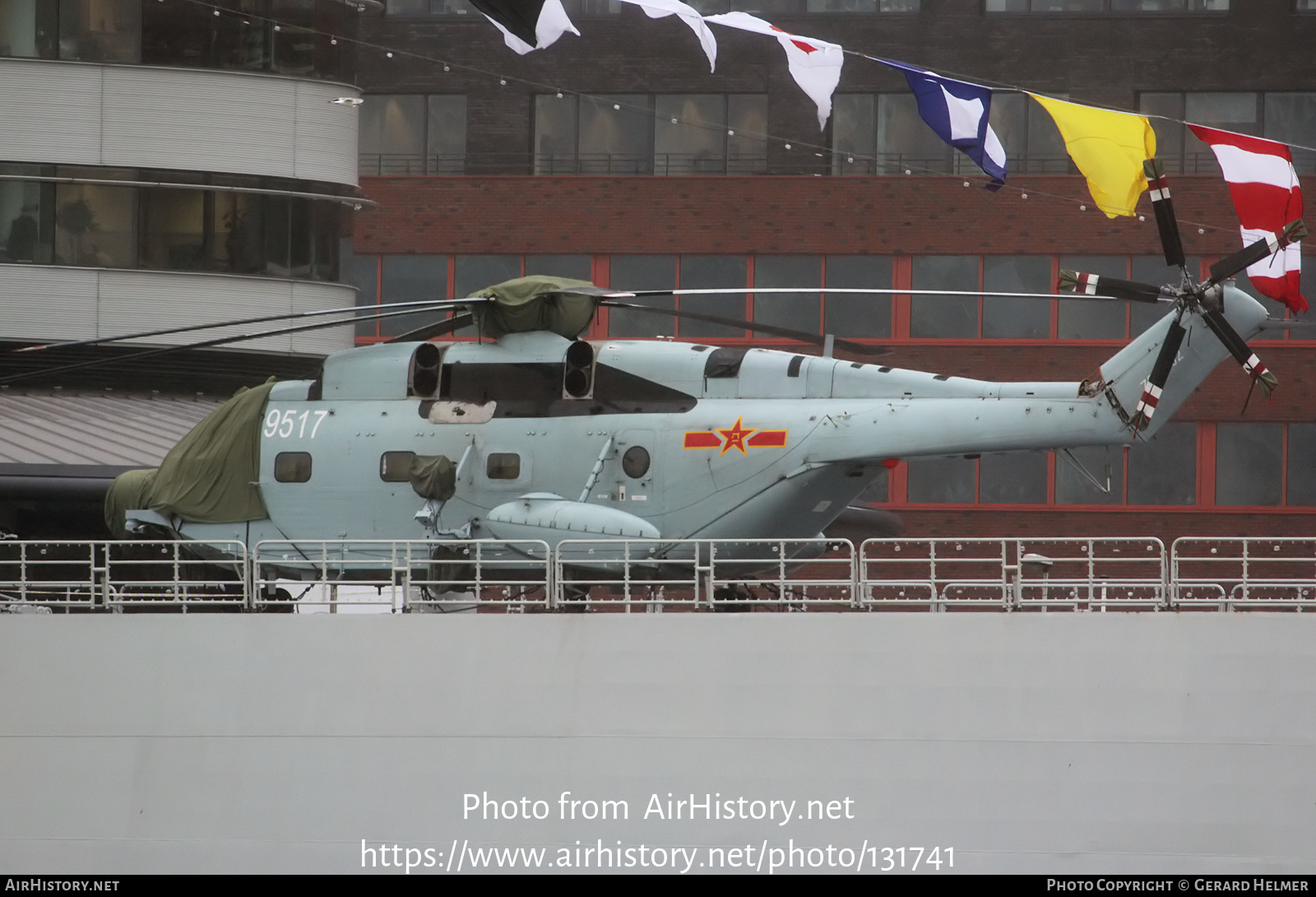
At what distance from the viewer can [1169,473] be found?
110ft

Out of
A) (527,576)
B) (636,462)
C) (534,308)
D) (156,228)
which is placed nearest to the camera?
(636,462)

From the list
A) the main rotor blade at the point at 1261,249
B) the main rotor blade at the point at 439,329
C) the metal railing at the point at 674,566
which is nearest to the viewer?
the main rotor blade at the point at 1261,249

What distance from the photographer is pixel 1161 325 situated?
52.0 feet

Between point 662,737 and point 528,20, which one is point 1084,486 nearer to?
point 528,20

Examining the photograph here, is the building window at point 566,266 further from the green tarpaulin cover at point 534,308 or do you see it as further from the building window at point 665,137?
the green tarpaulin cover at point 534,308

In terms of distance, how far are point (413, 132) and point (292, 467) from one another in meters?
19.2

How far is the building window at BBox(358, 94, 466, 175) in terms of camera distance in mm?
35812

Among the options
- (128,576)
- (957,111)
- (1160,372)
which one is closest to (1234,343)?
(1160,372)

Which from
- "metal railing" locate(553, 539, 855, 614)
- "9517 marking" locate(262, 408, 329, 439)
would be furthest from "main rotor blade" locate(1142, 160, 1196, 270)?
"9517 marking" locate(262, 408, 329, 439)

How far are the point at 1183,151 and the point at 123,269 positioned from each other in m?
21.5

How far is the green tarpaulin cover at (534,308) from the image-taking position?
1761cm

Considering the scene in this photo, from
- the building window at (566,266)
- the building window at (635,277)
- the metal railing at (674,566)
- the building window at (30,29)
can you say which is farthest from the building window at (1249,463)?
the building window at (30,29)

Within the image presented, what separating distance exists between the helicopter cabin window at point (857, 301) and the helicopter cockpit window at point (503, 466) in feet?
55.6

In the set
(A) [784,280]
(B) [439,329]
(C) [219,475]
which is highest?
(A) [784,280]
